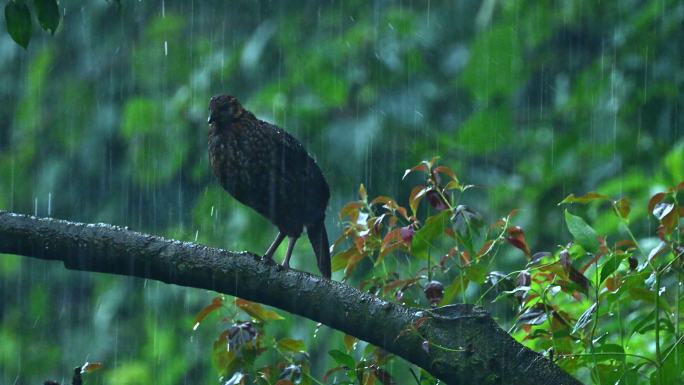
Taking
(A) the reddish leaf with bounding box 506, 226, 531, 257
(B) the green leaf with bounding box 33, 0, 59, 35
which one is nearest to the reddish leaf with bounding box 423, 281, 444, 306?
(A) the reddish leaf with bounding box 506, 226, 531, 257

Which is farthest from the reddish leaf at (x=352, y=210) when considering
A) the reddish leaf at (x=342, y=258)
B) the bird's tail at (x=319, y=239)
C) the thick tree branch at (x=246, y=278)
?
the bird's tail at (x=319, y=239)

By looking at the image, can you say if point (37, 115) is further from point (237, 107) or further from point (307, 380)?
point (307, 380)

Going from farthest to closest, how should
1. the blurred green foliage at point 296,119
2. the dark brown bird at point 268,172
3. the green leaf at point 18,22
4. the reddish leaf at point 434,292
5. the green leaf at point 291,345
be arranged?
the blurred green foliage at point 296,119, the dark brown bird at point 268,172, the green leaf at point 291,345, the reddish leaf at point 434,292, the green leaf at point 18,22

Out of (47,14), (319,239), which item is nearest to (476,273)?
(47,14)

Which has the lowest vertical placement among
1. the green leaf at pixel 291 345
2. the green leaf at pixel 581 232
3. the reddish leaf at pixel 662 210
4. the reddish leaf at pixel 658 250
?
the green leaf at pixel 291 345

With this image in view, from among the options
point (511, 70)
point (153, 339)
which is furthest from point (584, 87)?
point (153, 339)

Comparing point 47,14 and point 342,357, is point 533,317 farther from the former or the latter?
point 47,14

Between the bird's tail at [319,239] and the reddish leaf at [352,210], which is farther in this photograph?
the bird's tail at [319,239]

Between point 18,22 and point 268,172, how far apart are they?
5.25ft

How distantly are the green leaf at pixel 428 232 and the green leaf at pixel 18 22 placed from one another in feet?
2.58

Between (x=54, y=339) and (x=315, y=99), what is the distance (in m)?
2.98

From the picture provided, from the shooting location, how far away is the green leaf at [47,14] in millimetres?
1995

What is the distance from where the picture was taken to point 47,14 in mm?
2002

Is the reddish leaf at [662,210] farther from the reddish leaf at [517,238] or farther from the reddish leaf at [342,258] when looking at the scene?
the reddish leaf at [342,258]
